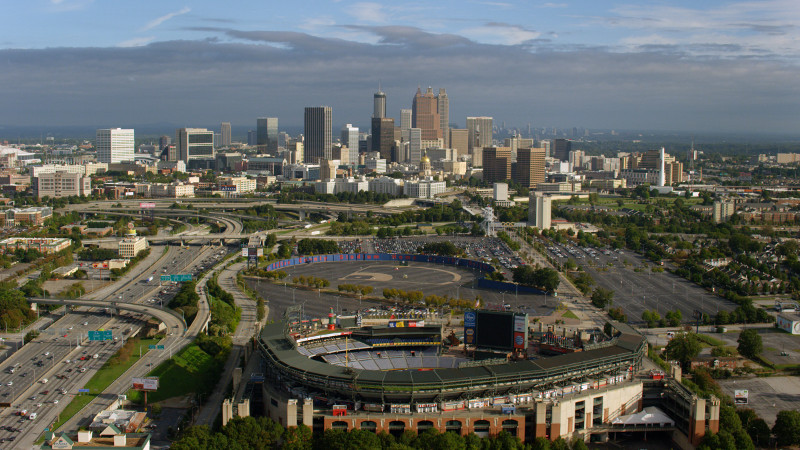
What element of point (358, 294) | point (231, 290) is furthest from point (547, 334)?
point (231, 290)

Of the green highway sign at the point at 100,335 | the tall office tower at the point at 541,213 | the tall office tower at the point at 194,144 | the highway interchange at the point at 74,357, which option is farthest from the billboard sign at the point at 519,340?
the tall office tower at the point at 194,144

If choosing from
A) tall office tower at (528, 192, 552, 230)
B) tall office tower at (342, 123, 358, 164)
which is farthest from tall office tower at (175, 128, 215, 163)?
tall office tower at (528, 192, 552, 230)

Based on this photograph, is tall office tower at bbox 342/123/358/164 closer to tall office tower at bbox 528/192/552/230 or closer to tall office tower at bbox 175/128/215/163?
tall office tower at bbox 175/128/215/163

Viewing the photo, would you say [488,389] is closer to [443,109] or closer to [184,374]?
[184,374]

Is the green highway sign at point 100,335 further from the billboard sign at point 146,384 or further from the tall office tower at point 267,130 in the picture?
the tall office tower at point 267,130

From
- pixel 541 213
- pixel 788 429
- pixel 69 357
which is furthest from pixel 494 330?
pixel 541 213
